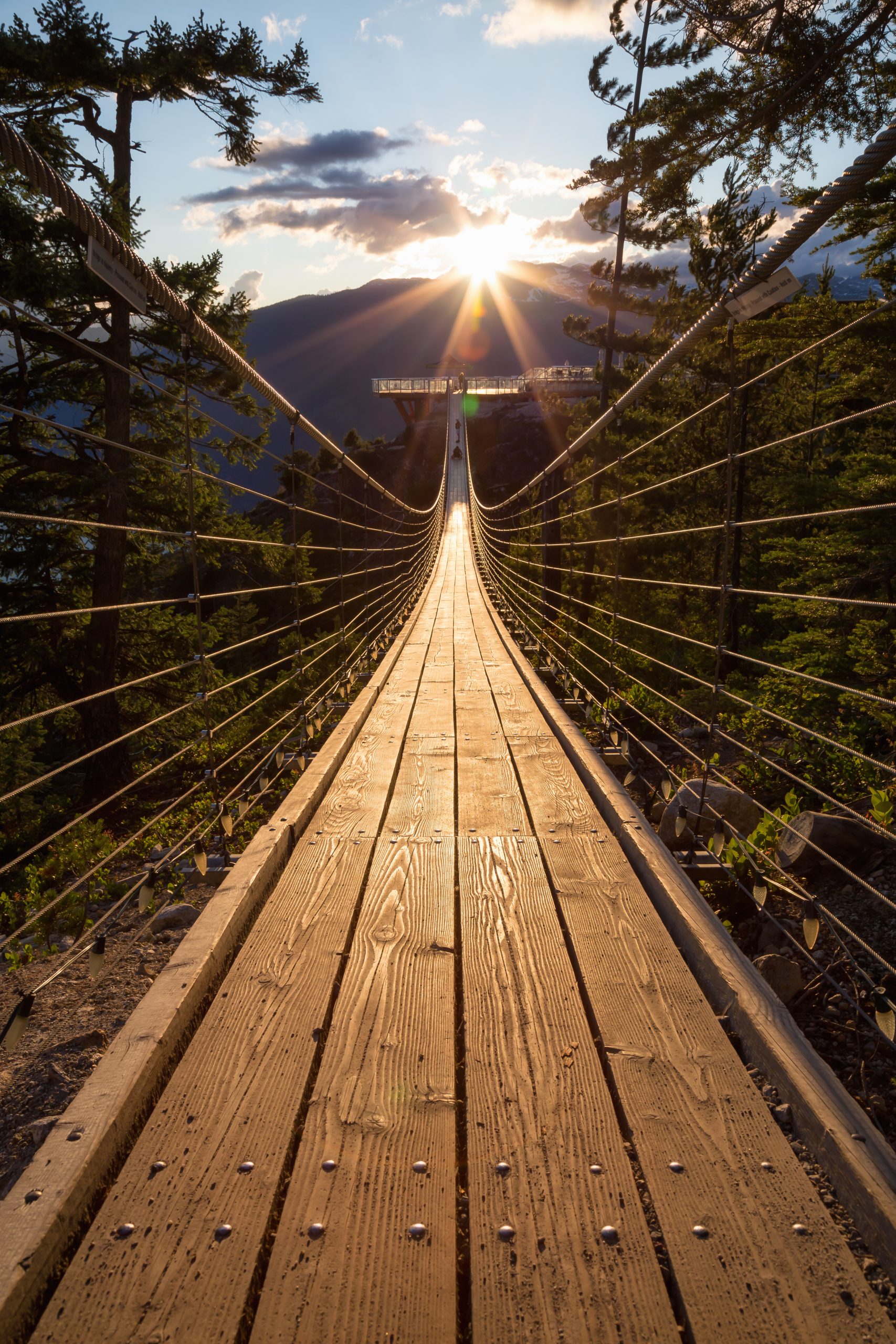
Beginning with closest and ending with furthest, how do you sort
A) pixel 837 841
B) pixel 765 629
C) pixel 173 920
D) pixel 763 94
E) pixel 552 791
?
1. pixel 173 920
2. pixel 552 791
3. pixel 837 841
4. pixel 763 94
5. pixel 765 629

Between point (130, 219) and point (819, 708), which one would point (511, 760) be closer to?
point (819, 708)

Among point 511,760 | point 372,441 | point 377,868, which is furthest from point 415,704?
point 372,441

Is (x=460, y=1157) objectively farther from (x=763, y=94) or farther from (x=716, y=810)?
(x=763, y=94)

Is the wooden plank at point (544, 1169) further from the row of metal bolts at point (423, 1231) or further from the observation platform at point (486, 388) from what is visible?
the observation platform at point (486, 388)

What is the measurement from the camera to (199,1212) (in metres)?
0.95

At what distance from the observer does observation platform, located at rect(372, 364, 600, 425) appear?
3800 cm

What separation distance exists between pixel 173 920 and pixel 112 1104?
0.96 metres

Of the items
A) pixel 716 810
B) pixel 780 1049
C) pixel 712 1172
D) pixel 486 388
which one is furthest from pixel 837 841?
pixel 486 388

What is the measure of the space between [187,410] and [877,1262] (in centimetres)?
187

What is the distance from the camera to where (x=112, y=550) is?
9.41 m

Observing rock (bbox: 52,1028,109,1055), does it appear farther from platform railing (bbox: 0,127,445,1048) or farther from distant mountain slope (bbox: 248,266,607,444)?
distant mountain slope (bbox: 248,266,607,444)

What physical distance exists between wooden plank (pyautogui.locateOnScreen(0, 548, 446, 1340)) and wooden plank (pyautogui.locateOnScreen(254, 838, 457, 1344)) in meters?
0.24

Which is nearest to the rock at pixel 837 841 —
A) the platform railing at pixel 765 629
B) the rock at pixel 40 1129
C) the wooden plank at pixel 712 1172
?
the platform railing at pixel 765 629

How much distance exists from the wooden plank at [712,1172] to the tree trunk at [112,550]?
826 centimetres
